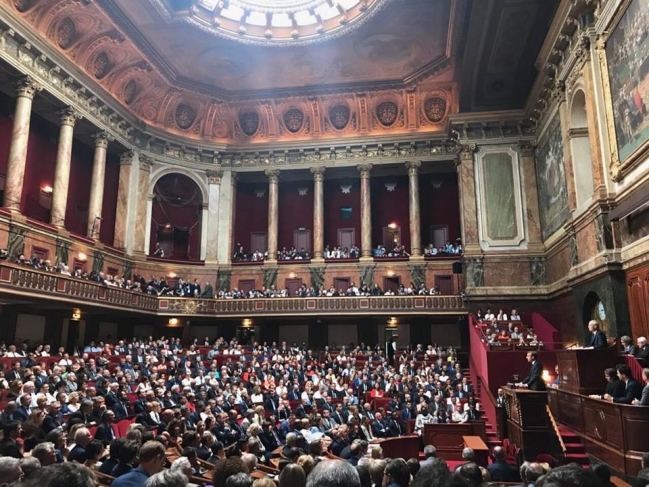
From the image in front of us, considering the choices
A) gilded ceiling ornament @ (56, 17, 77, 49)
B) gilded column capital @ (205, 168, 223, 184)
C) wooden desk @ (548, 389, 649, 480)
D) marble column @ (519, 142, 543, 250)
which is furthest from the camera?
gilded column capital @ (205, 168, 223, 184)

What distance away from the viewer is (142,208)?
82.7ft

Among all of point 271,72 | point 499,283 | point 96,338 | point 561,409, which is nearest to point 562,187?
point 499,283

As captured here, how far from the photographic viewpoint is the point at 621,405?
24.4ft

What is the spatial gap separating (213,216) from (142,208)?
3.64 m

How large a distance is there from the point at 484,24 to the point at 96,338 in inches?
771

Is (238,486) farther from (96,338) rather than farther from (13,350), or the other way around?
(96,338)

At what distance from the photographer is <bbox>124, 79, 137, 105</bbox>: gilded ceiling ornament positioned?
2406 centimetres

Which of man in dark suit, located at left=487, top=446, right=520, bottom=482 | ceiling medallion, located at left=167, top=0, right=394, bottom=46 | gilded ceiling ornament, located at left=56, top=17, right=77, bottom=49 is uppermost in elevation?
ceiling medallion, located at left=167, top=0, right=394, bottom=46

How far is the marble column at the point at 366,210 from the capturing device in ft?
85.7

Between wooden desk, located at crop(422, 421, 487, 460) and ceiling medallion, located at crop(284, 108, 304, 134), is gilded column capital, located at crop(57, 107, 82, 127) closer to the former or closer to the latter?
ceiling medallion, located at crop(284, 108, 304, 134)

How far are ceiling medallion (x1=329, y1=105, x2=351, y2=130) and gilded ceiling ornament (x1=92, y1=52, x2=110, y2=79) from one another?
11156mm

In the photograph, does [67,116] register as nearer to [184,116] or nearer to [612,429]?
[184,116]

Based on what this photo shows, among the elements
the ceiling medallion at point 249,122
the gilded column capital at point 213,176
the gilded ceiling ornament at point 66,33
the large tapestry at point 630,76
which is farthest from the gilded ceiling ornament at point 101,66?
the large tapestry at point 630,76

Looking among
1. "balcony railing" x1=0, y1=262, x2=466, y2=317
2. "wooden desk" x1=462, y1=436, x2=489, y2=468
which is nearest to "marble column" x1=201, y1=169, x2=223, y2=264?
"balcony railing" x1=0, y1=262, x2=466, y2=317
